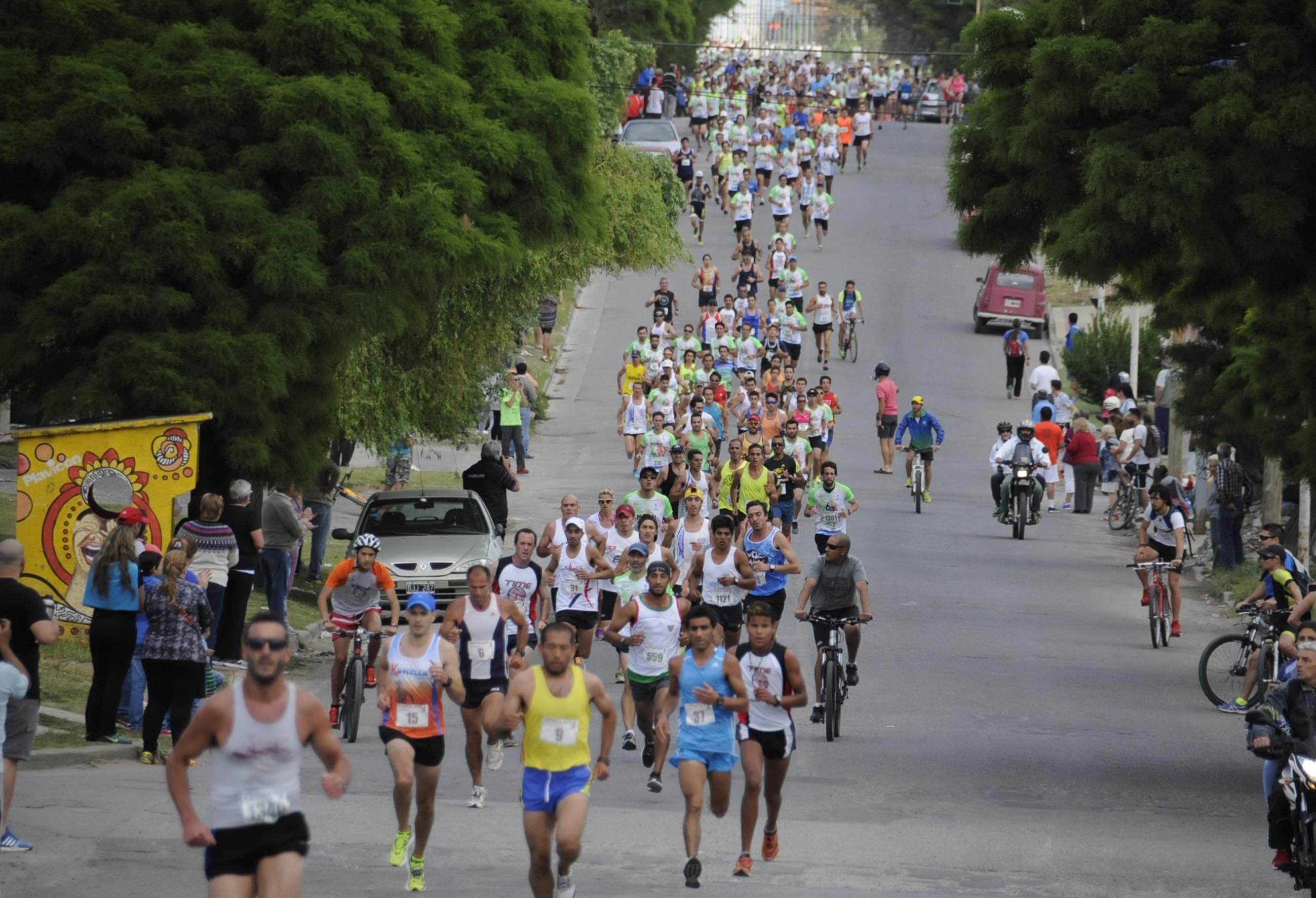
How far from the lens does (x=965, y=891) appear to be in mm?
11070

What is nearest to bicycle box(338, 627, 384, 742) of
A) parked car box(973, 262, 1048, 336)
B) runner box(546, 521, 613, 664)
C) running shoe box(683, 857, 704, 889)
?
runner box(546, 521, 613, 664)

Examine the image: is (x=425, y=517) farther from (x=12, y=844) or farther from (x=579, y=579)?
(x=12, y=844)

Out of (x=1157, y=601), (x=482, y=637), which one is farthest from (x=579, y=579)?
(x=1157, y=601)

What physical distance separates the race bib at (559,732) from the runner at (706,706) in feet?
4.50

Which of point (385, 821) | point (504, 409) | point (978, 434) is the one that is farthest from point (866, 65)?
point (385, 821)

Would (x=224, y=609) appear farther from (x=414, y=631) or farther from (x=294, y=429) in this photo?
(x=414, y=631)

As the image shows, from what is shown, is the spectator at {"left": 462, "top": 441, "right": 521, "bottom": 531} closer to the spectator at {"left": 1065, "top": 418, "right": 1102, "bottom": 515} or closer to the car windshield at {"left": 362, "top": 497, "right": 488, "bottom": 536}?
the car windshield at {"left": 362, "top": 497, "right": 488, "bottom": 536}

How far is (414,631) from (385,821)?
1718 mm

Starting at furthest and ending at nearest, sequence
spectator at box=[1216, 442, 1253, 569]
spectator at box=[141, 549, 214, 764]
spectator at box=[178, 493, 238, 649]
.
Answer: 1. spectator at box=[1216, 442, 1253, 569]
2. spectator at box=[178, 493, 238, 649]
3. spectator at box=[141, 549, 214, 764]

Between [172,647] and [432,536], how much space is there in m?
8.86

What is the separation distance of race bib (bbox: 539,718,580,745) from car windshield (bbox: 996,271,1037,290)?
39084mm

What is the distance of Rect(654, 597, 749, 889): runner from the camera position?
11195mm

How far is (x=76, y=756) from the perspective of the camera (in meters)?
13.6

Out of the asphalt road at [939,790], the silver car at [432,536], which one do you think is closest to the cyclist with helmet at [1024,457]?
the asphalt road at [939,790]
